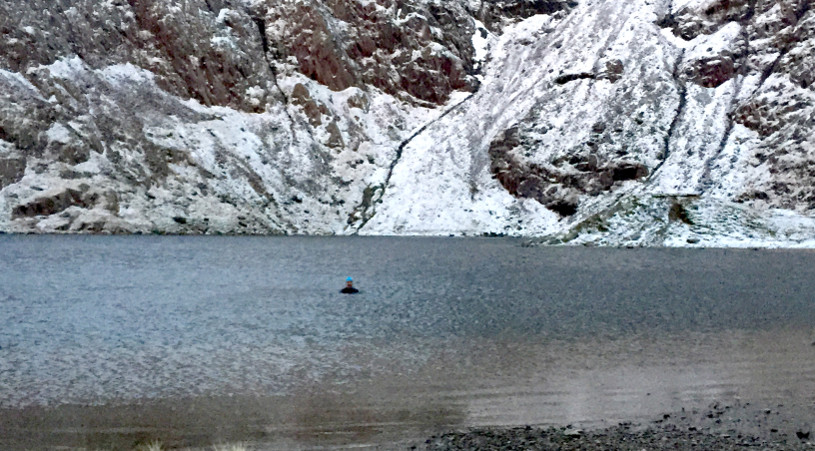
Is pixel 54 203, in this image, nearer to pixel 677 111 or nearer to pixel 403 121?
pixel 403 121

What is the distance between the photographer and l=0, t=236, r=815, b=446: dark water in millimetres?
18953

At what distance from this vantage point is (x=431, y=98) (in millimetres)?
145625

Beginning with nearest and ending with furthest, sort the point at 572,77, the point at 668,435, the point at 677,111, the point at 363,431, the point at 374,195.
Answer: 1. the point at 668,435
2. the point at 363,431
3. the point at 374,195
4. the point at 677,111
5. the point at 572,77

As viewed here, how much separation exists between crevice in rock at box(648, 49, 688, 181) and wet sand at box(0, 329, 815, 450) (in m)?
97.3

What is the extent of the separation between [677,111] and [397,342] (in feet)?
356

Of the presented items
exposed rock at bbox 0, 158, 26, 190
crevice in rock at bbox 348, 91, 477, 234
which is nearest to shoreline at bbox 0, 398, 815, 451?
exposed rock at bbox 0, 158, 26, 190

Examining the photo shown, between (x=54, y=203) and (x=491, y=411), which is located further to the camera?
(x=54, y=203)

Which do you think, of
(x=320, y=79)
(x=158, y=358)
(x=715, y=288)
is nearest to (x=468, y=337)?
(x=158, y=358)

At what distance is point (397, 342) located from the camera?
91.0 feet

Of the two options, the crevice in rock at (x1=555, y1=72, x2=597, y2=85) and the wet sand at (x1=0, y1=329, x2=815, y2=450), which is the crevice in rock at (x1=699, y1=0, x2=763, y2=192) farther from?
the wet sand at (x1=0, y1=329, x2=815, y2=450)

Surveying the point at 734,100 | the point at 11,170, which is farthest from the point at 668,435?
the point at 734,100

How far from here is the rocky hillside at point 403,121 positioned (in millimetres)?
99438

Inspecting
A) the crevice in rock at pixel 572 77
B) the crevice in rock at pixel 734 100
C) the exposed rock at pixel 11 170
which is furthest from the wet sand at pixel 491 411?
the crevice in rock at pixel 572 77

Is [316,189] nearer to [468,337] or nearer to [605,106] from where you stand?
[605,106]
